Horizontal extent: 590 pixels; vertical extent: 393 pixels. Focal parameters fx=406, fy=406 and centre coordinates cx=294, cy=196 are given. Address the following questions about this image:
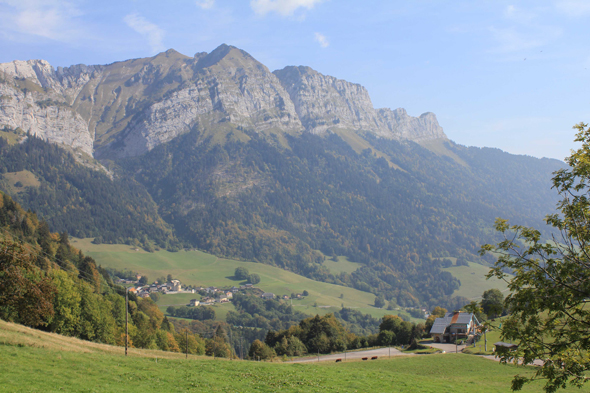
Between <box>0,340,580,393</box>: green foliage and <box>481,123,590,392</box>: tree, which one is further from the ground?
<box>481,123,590,392</box>: tree

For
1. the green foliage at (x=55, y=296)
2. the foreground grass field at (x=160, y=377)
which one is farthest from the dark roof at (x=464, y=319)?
the green foliage at (x=55, y=296)

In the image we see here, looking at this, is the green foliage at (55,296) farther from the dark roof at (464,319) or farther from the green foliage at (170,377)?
the dark roof at (464,319)

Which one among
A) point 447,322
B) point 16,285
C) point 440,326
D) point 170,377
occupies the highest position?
point 16,285

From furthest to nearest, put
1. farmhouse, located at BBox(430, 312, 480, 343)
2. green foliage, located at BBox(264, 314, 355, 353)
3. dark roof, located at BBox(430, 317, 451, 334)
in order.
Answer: green foliage, located at BBox(264, 314, 355, 353), dark roof, located at BBox(430, 317, 451, 334), farmhouse, located at BBox(430, 312, 480, 343)

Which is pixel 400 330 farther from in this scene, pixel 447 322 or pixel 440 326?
pixel 447 322

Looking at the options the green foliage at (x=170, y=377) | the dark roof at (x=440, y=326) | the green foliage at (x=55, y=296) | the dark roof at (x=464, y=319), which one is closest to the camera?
the green foliage at (x=170, y=377)

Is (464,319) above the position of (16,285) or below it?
below

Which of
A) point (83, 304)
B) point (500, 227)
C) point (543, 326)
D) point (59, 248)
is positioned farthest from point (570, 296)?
point (59, 248)

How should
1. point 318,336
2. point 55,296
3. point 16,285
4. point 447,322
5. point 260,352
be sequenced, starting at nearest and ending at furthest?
point 16,285
point 55,296
point 260,352
point 447,322
point 318,336

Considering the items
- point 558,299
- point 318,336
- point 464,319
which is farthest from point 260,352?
point 558,299

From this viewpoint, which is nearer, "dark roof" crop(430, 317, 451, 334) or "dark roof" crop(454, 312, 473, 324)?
"dark roof" crop(430, 317, 451, 334)

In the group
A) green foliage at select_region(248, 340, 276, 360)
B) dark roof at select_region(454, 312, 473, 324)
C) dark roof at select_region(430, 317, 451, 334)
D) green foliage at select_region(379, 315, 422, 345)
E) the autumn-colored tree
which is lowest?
green foliage at select_region(248, 340, 276, 360)

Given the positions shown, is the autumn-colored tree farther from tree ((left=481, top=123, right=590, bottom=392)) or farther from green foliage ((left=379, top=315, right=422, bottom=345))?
green foliage ((left=379, top=315, right=422, bottom=345))

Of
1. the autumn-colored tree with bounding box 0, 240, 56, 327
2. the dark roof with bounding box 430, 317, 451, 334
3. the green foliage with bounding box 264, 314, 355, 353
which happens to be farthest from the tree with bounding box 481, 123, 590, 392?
the dark roof with bounding box 430, 317, 451, 334
